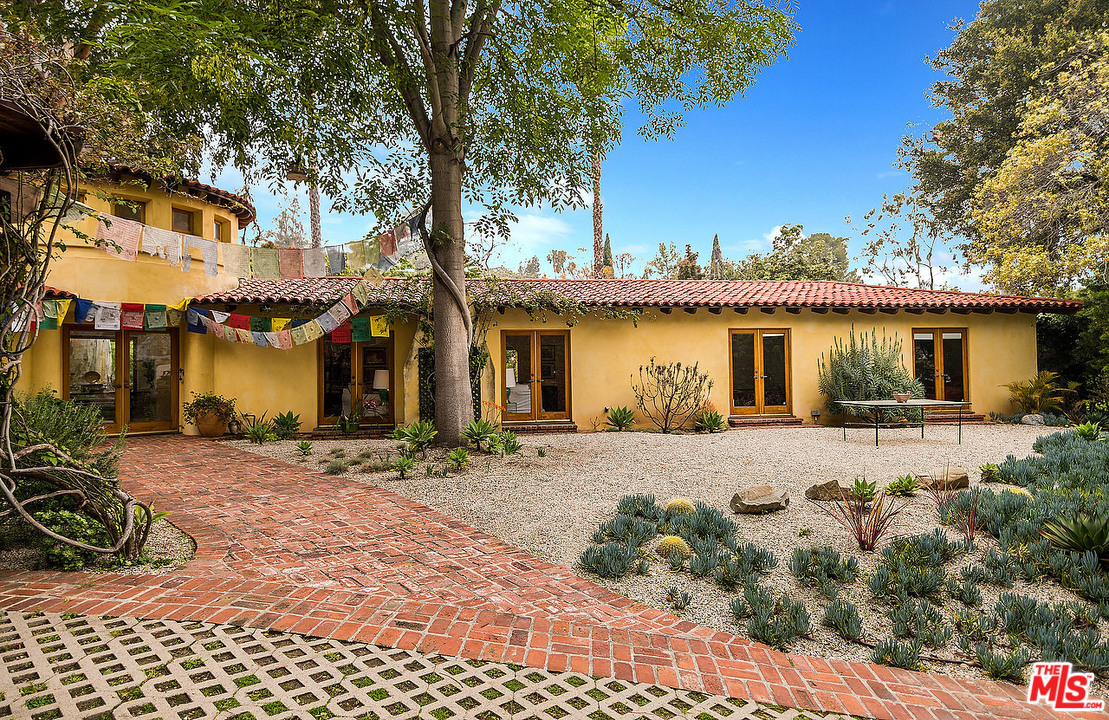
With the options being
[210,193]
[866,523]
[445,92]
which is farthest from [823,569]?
[210,193]

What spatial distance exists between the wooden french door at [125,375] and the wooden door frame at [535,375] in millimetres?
7035

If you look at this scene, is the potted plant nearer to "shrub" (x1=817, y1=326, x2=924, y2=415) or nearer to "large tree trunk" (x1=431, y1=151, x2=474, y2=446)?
"large tree trunk" (x1=431, y1=151, x2=474, y2=446)

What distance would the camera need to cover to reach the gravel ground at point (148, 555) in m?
4.04

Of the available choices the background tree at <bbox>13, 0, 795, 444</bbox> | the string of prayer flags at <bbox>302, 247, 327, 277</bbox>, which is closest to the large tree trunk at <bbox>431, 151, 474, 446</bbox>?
the background tree at <bbox>13, 0, 795, 444</bbox>

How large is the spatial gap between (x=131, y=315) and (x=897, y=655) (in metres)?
13.0

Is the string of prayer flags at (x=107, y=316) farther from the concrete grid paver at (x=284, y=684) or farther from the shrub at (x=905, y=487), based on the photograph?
the shrub at (x=905, y=487)

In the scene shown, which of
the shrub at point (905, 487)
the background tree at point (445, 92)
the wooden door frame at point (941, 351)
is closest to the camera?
the shrub at point (905, 487)

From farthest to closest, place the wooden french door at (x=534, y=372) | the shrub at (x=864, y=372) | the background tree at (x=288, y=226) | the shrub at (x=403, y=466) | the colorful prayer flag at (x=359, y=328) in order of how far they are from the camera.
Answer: the background tree at (x=288, y=226)
the wooden french door at (x=534, y=372)
the shrub at (x=864, y=372)
the colorful prayer flag at (x=359, y=328)
the shrub at (x=403, y=466)

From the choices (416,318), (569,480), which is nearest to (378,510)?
(569,480)

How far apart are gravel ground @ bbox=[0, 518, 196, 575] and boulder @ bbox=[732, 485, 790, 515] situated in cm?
488

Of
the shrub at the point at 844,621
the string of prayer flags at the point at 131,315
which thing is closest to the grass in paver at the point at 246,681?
the shrub at the point at 844,621

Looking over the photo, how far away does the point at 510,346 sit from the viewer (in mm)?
12258

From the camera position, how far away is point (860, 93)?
21.0 meters

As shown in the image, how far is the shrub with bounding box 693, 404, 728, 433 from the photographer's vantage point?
37.8ft
